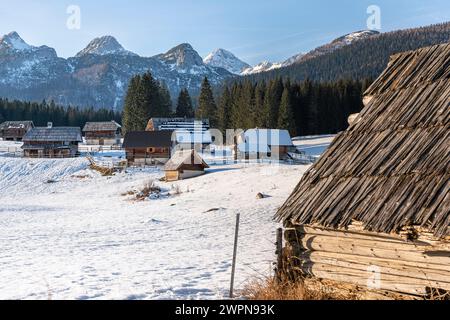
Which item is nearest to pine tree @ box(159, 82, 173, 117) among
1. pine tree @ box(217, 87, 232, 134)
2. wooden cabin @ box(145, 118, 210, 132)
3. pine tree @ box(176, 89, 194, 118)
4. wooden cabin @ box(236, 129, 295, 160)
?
pine tree @ box(176, 89, 194, 118)

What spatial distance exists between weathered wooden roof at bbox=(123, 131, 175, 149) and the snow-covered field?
11.1 meters

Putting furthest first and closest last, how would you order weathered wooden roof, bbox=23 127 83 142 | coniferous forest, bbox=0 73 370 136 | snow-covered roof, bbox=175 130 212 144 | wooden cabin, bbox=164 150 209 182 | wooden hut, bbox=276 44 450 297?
coniferous forest, bbox=0 73 370 136, weathered wooden roof, bbox=23 127 83 142, snow-covered roof, bbox=175 130 212 144, wooden cabin, bbox=164 150 209 182, wooden hut, bbox=276 44 450 297

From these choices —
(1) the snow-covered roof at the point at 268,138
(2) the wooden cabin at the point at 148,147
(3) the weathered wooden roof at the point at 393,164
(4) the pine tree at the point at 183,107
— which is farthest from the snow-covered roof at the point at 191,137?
(3) the weathered wooden roof at the point at 393,164

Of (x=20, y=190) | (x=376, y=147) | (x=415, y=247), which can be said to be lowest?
(x=20, y=190)

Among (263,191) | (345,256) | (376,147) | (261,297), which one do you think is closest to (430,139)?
(376,147)

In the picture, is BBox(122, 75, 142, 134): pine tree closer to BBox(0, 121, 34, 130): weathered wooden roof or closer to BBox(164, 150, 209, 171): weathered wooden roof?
BBox(0, 121, 34, 130): weathered wooden roof

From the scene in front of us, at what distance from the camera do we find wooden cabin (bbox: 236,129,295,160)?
5925 cm

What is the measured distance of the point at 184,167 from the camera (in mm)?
48750

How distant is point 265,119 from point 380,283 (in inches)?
3145

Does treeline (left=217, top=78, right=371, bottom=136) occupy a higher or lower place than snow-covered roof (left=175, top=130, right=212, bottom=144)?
higher

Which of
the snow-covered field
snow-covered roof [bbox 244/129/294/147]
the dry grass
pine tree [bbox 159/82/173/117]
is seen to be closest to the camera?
the dry grass

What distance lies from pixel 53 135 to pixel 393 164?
70513 mm
